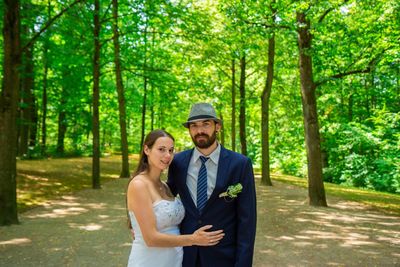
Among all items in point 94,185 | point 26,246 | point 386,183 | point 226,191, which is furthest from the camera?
point 386,183

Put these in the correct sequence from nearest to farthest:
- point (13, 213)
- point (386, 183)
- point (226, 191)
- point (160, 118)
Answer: point (226, 191) < point (13, 213) < point (386, 183) < point (160, 118)

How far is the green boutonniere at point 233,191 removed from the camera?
3307mm

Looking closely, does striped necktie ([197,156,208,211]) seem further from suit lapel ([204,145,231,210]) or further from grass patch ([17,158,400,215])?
grass patch ([17,158,400,215])

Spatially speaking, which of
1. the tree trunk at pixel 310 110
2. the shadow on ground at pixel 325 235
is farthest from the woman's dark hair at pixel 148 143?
the tree trunk at pixel 310 110

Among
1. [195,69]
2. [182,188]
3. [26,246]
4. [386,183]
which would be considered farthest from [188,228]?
[195,69]

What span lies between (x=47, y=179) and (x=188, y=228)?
51.3 feet

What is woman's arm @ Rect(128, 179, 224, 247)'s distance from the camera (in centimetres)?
319

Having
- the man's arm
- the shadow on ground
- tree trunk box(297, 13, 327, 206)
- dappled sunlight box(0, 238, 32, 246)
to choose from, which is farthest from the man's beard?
tree trunk box(297, 13, 327, 206)

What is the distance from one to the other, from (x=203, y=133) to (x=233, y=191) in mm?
594

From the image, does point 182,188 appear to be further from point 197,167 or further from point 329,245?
point 329,245

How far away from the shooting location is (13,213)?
9.99 meters

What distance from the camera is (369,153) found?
2700 centimetres

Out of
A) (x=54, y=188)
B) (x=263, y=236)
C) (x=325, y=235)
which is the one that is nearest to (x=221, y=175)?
(x=263, y=236)

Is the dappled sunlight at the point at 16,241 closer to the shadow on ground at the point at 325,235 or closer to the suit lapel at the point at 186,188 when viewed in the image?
the shadow on ground at the point at 325,235
